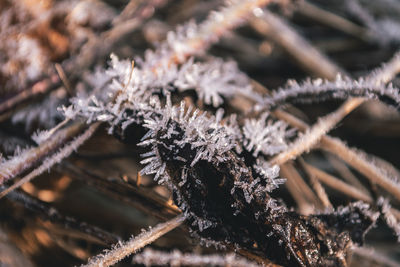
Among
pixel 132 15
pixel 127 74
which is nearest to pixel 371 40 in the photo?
pixel 132 15

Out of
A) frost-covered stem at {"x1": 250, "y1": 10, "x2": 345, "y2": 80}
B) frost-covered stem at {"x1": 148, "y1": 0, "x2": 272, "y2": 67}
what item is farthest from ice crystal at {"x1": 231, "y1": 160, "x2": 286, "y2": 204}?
frost-covered stem at {"x1": 250, "y1": 10, "x2": 345, "y2": 80}

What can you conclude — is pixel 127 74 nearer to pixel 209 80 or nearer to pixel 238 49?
pixel 209 80

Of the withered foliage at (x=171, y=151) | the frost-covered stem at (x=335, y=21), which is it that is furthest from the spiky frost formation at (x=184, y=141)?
the frost-covered stem at (x=335, y=21)

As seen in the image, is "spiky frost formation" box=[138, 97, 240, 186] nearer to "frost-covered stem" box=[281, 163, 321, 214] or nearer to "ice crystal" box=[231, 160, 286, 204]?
"ice crystal" box=[231, 160, 286, 204]

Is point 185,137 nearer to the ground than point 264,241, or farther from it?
farther from it

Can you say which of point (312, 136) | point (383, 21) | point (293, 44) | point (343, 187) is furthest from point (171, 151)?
point (383, 21)

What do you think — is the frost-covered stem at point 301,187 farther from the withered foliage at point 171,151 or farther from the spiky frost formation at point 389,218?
the spiky frost formation at point 389,218
